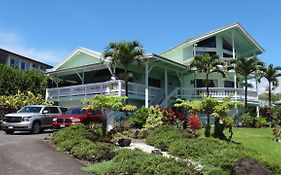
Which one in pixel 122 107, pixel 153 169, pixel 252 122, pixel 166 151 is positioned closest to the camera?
pixel 153 169

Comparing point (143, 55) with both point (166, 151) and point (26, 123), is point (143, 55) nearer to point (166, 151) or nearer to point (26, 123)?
point (26, 123)

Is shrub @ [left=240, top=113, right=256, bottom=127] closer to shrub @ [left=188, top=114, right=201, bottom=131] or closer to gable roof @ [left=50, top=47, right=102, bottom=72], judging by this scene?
shrub @ [left=188, top=114, right=201, bottom=131]

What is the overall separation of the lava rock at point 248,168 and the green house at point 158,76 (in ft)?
55.7

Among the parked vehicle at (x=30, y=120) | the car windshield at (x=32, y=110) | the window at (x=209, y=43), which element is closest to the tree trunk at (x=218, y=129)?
the parked vehicle at (x=30, y=120)

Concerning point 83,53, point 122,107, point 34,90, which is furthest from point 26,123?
point 34,90

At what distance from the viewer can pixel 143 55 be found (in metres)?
26.3

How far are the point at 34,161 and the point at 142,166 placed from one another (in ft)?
13.1

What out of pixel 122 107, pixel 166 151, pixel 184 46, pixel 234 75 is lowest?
pixel 166 151

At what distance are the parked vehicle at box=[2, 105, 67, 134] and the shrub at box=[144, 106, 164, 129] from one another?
21.6 feet

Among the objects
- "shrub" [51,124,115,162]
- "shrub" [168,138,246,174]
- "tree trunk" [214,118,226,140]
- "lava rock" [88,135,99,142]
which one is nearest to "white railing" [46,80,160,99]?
"tree trunk" [214,118,226,140]

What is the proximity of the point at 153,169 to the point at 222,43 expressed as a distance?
29.3m

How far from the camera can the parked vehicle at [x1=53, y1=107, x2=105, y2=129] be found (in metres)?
21.0

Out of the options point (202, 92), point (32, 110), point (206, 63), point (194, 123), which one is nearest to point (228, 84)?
point (202, 92)

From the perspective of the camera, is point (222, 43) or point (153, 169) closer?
point (153, 169)
